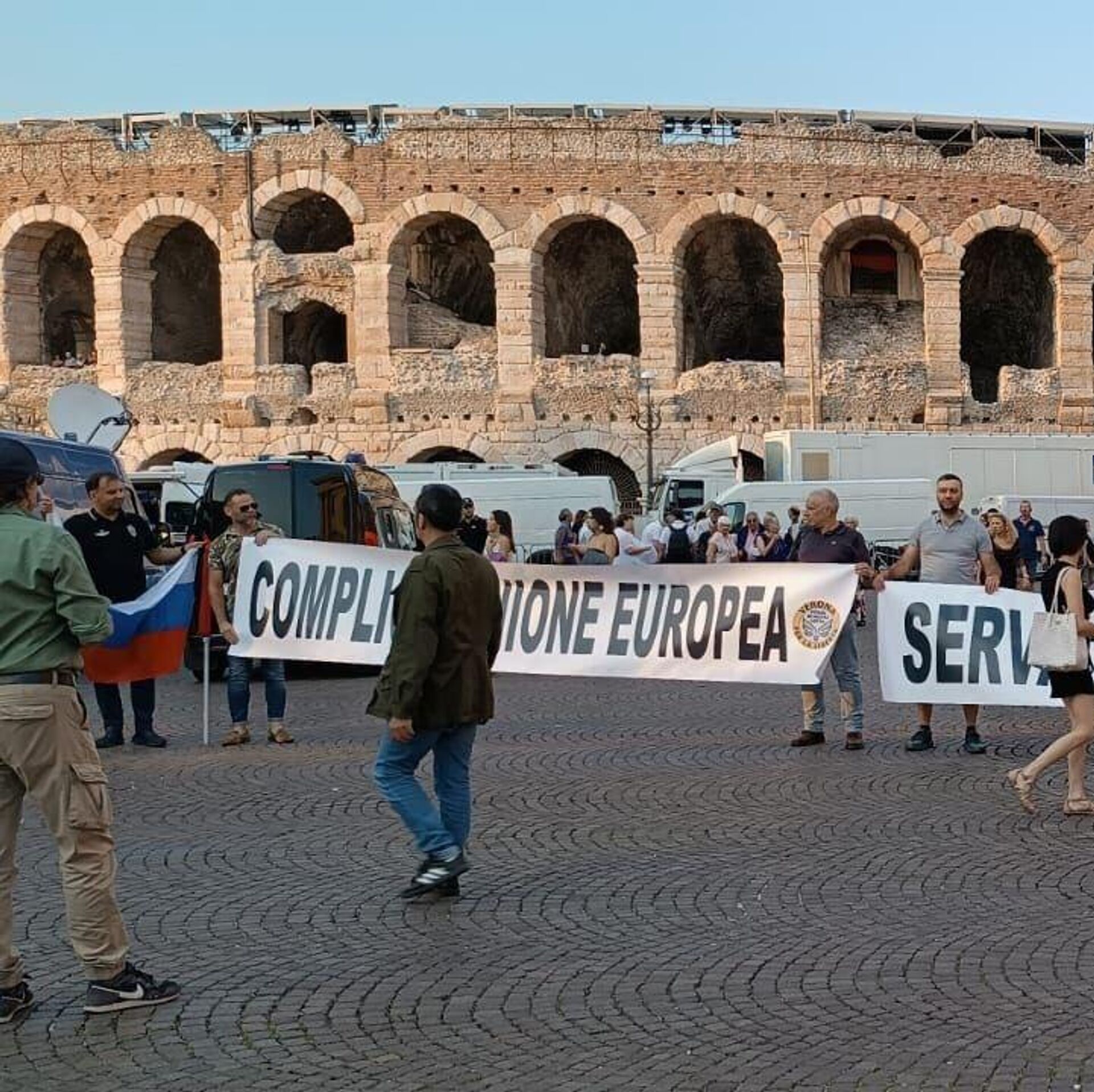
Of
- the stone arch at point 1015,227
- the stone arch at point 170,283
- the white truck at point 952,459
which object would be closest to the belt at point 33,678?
the white truck at point 952,459

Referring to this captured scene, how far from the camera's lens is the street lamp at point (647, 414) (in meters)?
35.1

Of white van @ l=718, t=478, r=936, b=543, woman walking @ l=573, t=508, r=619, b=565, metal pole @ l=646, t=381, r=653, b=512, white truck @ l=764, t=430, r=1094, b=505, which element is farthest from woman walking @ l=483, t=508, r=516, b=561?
metal pole @ l=646, t=381, r=653, b=512

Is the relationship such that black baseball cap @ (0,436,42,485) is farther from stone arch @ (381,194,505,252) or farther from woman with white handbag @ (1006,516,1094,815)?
stone arch @ (381,194,505,252)

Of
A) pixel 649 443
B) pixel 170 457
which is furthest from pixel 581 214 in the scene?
pixel 170 457

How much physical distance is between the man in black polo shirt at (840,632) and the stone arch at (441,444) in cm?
2616

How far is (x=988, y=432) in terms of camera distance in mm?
36438

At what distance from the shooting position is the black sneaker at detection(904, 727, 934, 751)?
962 cm

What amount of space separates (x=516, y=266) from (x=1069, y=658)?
30.5 meters

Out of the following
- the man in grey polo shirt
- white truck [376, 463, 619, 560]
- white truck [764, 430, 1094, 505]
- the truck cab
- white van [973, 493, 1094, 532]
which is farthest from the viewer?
the truck cab

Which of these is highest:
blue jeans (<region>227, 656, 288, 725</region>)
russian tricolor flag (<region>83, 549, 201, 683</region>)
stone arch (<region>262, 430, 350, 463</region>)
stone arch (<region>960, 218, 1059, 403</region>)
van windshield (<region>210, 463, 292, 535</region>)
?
stone arch (<region>960, 218, 1059, 403</region>)

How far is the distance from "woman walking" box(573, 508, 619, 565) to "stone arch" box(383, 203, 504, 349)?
67.7ft

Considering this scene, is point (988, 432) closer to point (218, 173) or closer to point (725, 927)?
point (218, 173)

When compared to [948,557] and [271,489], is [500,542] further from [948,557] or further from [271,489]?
[948,557]

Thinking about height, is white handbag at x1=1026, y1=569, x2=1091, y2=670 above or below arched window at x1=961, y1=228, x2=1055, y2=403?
below
